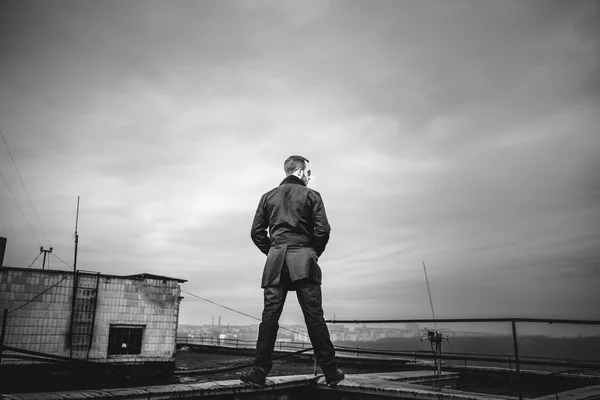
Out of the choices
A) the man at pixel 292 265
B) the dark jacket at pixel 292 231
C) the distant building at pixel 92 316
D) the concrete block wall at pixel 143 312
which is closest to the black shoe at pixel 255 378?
the man at pixel 292 265

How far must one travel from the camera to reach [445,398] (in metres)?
2.88

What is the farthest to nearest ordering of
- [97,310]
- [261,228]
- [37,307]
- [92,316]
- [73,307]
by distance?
[97,310] < [92,316] < [73,307] < [37,307] < [261,228]

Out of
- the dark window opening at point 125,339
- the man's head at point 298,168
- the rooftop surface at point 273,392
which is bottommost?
the dark window opening at point 125,339

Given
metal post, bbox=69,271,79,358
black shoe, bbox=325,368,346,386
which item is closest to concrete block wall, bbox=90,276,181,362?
metal post, bbox=69,271,79,358

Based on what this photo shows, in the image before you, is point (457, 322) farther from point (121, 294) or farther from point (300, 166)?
point (121, 294)

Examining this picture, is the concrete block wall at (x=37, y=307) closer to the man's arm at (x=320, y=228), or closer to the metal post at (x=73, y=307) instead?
the metal post at (x=73, y=307)

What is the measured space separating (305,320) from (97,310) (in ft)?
54.8

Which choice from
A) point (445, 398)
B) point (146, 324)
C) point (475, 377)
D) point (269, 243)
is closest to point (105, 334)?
point (146, 324)

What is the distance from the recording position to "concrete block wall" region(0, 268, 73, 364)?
597 inches

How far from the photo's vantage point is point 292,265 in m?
3.31

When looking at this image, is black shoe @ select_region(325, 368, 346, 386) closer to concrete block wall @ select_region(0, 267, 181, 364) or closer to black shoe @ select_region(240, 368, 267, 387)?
black shoe @ select_region(240, 368, 267, 387)

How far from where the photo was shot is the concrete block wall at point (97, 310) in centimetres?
1528

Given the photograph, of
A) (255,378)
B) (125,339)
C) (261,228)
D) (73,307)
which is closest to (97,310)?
(73,307)

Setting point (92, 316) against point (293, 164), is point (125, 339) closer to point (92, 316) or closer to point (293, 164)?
point (92, 316)
